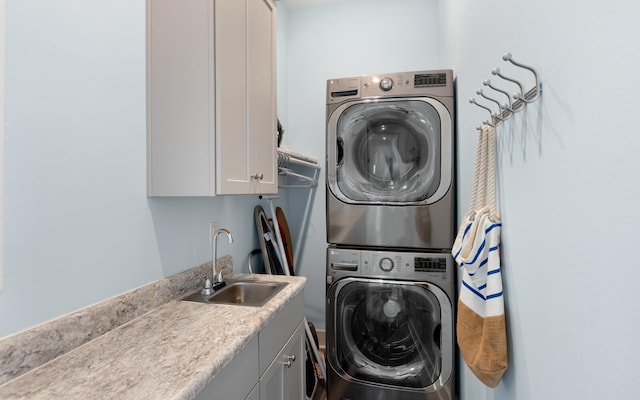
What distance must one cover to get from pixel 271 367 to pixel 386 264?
97 centimetres

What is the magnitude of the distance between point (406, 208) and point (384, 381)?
1.16 metres

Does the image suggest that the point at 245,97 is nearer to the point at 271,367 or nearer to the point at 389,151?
the point at 389,151

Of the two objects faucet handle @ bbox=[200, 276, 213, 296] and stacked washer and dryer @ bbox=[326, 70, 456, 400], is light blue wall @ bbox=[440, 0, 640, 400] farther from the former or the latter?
faucet handle @ bbox=[200, 276, 213, 296]

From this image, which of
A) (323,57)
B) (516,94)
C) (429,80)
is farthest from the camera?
(323,57)

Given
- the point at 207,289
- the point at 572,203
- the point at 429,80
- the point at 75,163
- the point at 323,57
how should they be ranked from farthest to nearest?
1. the point at 323,57
2. the point at 429,80
3. the point at 207,289
4. the point at 75,163
5. the point at 572,203

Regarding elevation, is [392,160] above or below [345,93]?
below

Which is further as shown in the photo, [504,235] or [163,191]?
[163,191]

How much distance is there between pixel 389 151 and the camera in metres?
2.03

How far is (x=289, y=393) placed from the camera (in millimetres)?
1465

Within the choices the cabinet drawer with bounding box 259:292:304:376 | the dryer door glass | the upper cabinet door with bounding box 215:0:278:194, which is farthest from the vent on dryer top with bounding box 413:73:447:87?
the cabinet drawer with bounding box 259:292:304:376

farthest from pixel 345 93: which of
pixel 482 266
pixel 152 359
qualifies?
pixel 152 359

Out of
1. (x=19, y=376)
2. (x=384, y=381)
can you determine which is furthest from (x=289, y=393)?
(x=19, y=376)

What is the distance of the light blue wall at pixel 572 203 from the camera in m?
0.49

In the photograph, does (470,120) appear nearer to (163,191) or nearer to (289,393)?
(163,191)
